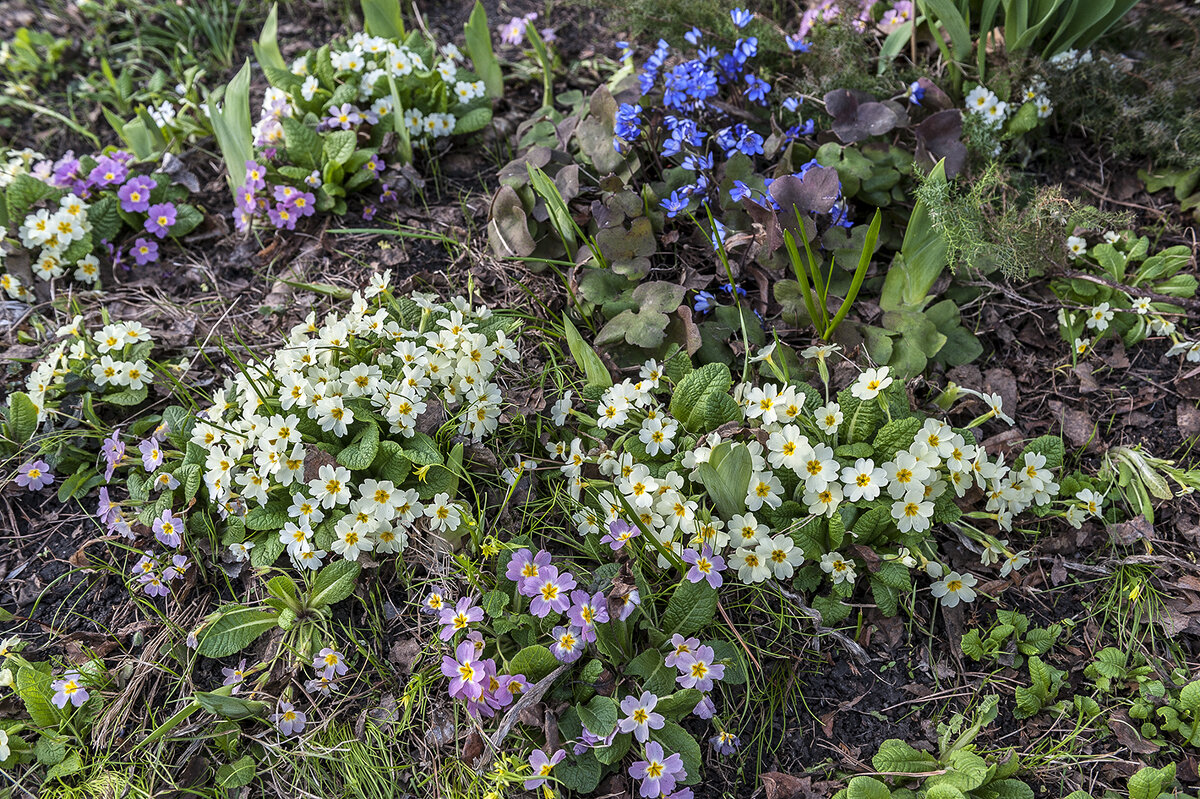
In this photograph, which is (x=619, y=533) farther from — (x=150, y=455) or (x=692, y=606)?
(x=150, y=455)

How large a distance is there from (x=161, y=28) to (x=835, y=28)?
3.11 metres

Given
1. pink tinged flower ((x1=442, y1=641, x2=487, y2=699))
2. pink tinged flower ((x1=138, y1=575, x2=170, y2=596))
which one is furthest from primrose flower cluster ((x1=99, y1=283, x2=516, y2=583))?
pink tinged flower ((x1=442, y1=641, x2=487, y2=699))

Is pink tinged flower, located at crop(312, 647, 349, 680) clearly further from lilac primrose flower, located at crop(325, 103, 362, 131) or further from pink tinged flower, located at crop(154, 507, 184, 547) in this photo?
lilac primrose flower, located at crop(325, 103, 362, 131)

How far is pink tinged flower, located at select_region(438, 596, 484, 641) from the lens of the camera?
1.83m

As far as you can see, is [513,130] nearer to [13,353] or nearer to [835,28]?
[835,28]

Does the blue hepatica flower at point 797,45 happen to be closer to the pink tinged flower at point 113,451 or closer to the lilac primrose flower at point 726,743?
the lilac primrose flower at point 726,743

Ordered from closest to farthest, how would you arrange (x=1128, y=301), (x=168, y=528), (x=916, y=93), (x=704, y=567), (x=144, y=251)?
1. (x=704, y=567)
2. (x=168, y=528)
3. (x=1128, y=301)
4. (x=916, y=93)
5. (x=144, y=251)

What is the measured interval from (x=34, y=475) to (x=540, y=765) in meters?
1.70

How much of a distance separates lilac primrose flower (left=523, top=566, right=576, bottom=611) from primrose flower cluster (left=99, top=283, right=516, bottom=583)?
28 centimetres

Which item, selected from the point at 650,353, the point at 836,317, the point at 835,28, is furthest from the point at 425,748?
the point at 835,28

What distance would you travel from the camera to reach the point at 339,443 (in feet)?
6.95

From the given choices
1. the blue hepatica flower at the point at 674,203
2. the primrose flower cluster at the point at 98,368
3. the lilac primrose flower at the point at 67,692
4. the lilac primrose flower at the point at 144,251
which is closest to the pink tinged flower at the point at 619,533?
the blue hepatica flower at the point at 674,203

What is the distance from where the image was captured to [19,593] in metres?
2.19

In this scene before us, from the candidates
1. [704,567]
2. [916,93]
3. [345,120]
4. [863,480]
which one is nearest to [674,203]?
[916,93]
